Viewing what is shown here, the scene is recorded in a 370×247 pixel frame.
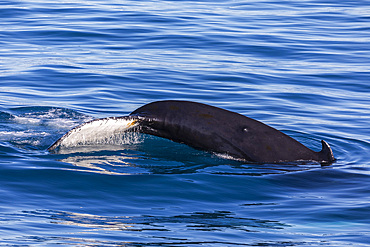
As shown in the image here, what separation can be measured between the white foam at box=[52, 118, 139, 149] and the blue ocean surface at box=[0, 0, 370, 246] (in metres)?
0.40

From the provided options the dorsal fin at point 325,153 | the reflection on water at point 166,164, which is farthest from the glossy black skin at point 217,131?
the dorsal fin at point 325,153

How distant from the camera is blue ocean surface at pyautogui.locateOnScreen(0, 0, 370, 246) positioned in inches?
216

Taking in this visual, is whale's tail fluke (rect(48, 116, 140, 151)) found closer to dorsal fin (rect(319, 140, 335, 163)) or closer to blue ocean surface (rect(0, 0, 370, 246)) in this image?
blue ocean surface (rect(0, 0, 370, 246))

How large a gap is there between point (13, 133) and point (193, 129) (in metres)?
2.99

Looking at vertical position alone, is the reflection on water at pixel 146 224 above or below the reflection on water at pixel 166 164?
Answer: below

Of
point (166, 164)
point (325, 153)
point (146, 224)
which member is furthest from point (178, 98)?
point (146, 224)

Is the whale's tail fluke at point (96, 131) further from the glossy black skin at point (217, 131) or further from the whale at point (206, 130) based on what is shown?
the glossy black skin at point (217, 131)

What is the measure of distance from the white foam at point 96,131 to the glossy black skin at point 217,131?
19 cm

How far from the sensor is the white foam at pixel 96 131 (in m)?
6.41

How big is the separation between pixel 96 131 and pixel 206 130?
44.2 inches

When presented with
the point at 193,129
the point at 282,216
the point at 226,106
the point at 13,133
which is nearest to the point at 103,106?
the point at 226,106

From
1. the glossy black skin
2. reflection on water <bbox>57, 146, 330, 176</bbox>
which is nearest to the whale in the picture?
the glossy black skin

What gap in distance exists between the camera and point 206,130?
22.1 ft

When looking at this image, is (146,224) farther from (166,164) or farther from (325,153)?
(325,153)
